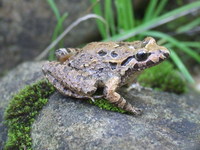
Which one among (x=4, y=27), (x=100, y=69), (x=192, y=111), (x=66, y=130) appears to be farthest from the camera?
(x=4, y=27)

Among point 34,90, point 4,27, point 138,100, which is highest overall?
point 4,27

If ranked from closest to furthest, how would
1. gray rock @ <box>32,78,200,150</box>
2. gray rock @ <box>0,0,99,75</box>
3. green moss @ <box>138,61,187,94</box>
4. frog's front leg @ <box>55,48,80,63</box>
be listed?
gray rock @ <box>32,78,200,150</box>
frog's front leg @ <box>55,48,80,63</box>
green moss @ <box>138,61,187,94</box>
gray rock @ <box>0,0,99,75</box>

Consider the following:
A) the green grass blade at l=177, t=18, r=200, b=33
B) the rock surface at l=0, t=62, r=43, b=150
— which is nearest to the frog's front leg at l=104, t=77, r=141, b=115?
the rock surface at l=0, t=62, r=43, b=150

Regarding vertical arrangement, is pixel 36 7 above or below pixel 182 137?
above

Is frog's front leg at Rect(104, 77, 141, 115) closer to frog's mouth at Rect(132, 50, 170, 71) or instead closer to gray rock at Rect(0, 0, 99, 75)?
frog's mouth at Rect(132, 50, 170, 71)

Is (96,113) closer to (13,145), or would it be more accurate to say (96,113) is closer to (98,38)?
(13,145)

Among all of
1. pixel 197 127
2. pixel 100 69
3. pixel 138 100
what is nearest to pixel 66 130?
pixel 100 69
